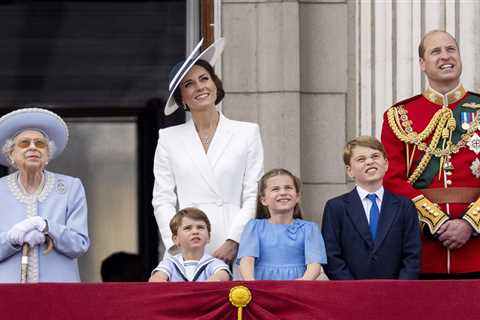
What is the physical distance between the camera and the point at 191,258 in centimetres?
851

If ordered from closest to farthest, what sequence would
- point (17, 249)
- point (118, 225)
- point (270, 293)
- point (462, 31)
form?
1. point (270, 293)
2. point (17, 249)
3. point (462, 31)
4. point (118, 225)

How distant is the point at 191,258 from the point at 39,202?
0.81 meters

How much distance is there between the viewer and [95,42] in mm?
17219

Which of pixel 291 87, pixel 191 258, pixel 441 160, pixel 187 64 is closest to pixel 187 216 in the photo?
pixel 191 258

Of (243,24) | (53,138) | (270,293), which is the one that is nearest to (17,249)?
(53,138)

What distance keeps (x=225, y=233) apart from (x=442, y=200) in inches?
44.2

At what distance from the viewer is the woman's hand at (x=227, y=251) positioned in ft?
28.5

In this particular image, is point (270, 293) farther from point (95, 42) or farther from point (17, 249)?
point (95, 42)

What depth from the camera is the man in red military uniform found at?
859cm

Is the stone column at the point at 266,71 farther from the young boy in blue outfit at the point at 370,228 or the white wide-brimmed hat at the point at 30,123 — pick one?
the white wide-brimmed hat at the point at 30,123

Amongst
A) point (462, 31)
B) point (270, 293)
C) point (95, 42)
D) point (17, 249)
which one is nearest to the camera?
point (270, 293)

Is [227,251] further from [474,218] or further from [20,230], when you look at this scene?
[474,218]

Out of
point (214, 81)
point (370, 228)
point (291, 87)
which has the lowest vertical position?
point (370, 228)

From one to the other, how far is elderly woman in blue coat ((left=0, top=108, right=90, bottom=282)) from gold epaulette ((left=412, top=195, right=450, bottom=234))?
1665 mm
